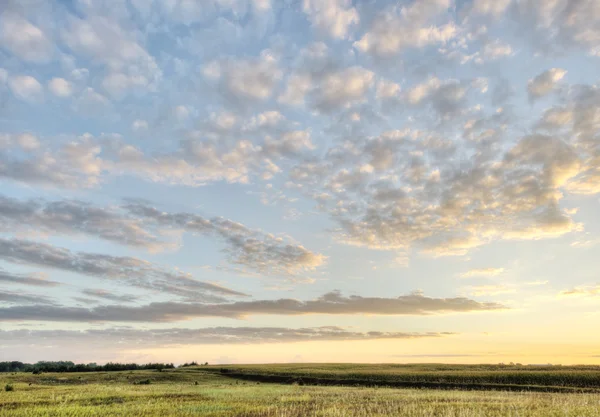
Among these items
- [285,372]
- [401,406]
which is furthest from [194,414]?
[285,372]

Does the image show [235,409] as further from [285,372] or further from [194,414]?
[285,372]

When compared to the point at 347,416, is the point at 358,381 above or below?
below

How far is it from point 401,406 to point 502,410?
7.05 m

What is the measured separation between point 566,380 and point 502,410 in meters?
51.1

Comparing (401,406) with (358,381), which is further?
(358,381)

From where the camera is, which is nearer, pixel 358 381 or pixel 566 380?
pixel 566 380

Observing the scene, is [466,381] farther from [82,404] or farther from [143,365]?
[143,365]

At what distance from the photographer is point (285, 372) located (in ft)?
310

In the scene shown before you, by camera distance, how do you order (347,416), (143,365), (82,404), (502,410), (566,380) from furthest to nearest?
(143,365) → (566,380) → (82,404) → (502,410) → (347,416)

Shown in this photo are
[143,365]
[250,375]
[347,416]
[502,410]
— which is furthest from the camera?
[143,365]

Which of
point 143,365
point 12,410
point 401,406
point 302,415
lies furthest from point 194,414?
point 143,365

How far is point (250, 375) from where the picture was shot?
310 feet

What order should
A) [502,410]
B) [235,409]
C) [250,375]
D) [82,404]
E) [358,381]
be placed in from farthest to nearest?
[250,375]
[358,381]
[82,404]
[235,409]
[502,410]

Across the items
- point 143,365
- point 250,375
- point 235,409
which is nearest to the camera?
point 235,409
